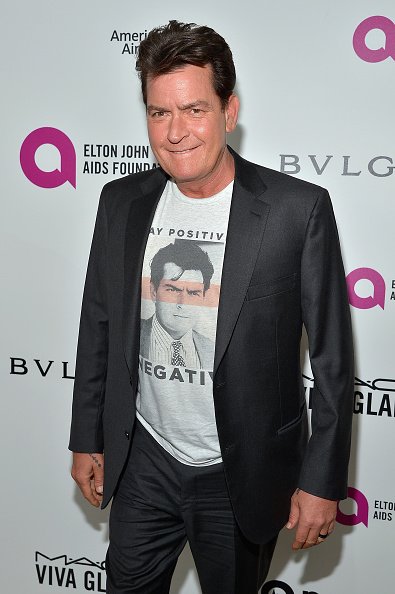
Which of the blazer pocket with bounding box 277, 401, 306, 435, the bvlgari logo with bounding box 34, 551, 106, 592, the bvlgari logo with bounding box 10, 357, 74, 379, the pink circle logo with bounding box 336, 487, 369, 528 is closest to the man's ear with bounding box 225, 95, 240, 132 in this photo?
the blazer pocket with bounding box 277, 401, 306, 435

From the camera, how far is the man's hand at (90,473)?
194 centimetres

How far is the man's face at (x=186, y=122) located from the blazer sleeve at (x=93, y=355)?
297mm

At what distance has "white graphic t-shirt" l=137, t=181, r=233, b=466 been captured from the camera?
5.63 feet

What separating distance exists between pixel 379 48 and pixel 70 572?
79.8 inches

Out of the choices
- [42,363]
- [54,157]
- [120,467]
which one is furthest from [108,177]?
[120,467]

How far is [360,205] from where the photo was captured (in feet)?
7.34

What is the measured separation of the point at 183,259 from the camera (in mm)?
1738

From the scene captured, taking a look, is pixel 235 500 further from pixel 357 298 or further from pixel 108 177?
pixel 108 177

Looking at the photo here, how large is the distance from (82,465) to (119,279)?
1.66 feet

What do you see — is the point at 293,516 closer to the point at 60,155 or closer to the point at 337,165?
the point at 337,165

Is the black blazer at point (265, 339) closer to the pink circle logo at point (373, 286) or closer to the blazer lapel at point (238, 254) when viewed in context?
the blazer lapel at point (238, 254)

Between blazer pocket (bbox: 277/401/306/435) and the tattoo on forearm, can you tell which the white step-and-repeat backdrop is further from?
the tattoo on forearm

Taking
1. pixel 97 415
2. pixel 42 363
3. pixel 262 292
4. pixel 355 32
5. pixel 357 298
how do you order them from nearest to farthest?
pixel 262 292 → pixel 97 415 → pixel 355 32 → pixel 357 298 → pixel 42 363

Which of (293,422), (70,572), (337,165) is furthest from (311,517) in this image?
(70,572)
